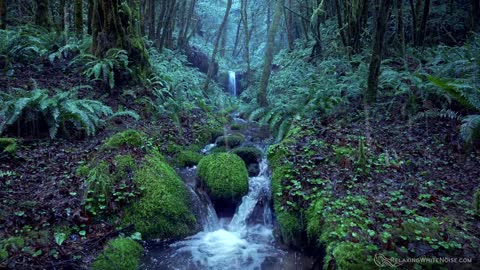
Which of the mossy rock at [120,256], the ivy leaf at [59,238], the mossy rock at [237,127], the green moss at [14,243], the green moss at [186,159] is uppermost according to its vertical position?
the mossy rock at [237,127]

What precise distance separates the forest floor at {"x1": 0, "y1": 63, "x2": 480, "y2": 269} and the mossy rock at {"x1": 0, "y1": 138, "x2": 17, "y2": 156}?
136 millimetres

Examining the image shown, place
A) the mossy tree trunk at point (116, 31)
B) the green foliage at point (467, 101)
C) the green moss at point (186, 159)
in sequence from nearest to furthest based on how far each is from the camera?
the green foliage at point (467, 101)
the green moss at point (186, 159)
the mossy tree trunk at point (116, 31)

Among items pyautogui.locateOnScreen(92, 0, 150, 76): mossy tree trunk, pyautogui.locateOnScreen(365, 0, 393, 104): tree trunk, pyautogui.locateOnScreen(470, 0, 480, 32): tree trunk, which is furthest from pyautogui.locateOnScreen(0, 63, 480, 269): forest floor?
pyautogui.locateOnScreen(470, 0, 480, 32): tree trunk

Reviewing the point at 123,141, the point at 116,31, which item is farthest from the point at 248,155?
the point at 116,31

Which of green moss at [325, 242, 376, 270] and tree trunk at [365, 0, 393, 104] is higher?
tree trunk at [365, 0, 393, 104]

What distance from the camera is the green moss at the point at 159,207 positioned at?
18.2 feet

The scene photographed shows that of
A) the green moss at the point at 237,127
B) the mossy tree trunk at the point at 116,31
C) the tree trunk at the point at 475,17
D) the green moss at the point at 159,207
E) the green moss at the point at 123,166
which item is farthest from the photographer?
the green moss at the point at 237,127

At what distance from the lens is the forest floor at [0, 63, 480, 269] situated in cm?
434

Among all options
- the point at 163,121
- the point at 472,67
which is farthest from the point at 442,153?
the point at 163,121

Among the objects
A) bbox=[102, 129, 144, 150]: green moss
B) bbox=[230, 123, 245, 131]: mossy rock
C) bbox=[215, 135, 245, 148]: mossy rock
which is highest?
bbox=[102, 129, 144, 150]: green moss

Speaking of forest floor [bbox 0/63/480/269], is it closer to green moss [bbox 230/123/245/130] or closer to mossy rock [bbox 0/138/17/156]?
mossy rock [bbox 0/138/17/156]

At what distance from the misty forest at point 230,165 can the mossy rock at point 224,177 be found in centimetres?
4

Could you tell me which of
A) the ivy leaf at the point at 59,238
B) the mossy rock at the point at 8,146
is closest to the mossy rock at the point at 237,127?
the mossy rock at the point at 8,146

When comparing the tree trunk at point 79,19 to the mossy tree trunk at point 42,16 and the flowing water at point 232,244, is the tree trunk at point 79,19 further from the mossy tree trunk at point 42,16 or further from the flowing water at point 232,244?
the flowing water at point 232,244
